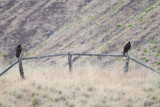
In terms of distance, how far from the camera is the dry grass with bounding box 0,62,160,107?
5.44 m

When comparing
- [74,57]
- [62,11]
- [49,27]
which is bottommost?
[74,57]

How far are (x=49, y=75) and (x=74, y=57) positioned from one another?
545 inches

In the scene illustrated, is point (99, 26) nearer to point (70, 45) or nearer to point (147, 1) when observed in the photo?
point (70, 45)

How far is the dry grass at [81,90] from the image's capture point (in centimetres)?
544

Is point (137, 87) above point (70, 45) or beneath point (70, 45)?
above

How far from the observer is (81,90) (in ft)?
19.7

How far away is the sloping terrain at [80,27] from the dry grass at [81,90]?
9.57 m

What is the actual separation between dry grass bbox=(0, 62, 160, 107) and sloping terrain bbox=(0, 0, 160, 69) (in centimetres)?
957

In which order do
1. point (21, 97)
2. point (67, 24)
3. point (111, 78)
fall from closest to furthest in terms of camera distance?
point (21, 97) → point (111, 78) → point (67, 24)

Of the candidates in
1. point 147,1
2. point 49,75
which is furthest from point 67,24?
point 49,75

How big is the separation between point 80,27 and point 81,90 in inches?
831

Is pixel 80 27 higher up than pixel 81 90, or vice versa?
pixel 81 90

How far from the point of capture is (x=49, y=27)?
29.5 metres

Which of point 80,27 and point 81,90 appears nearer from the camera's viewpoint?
point 81,90
